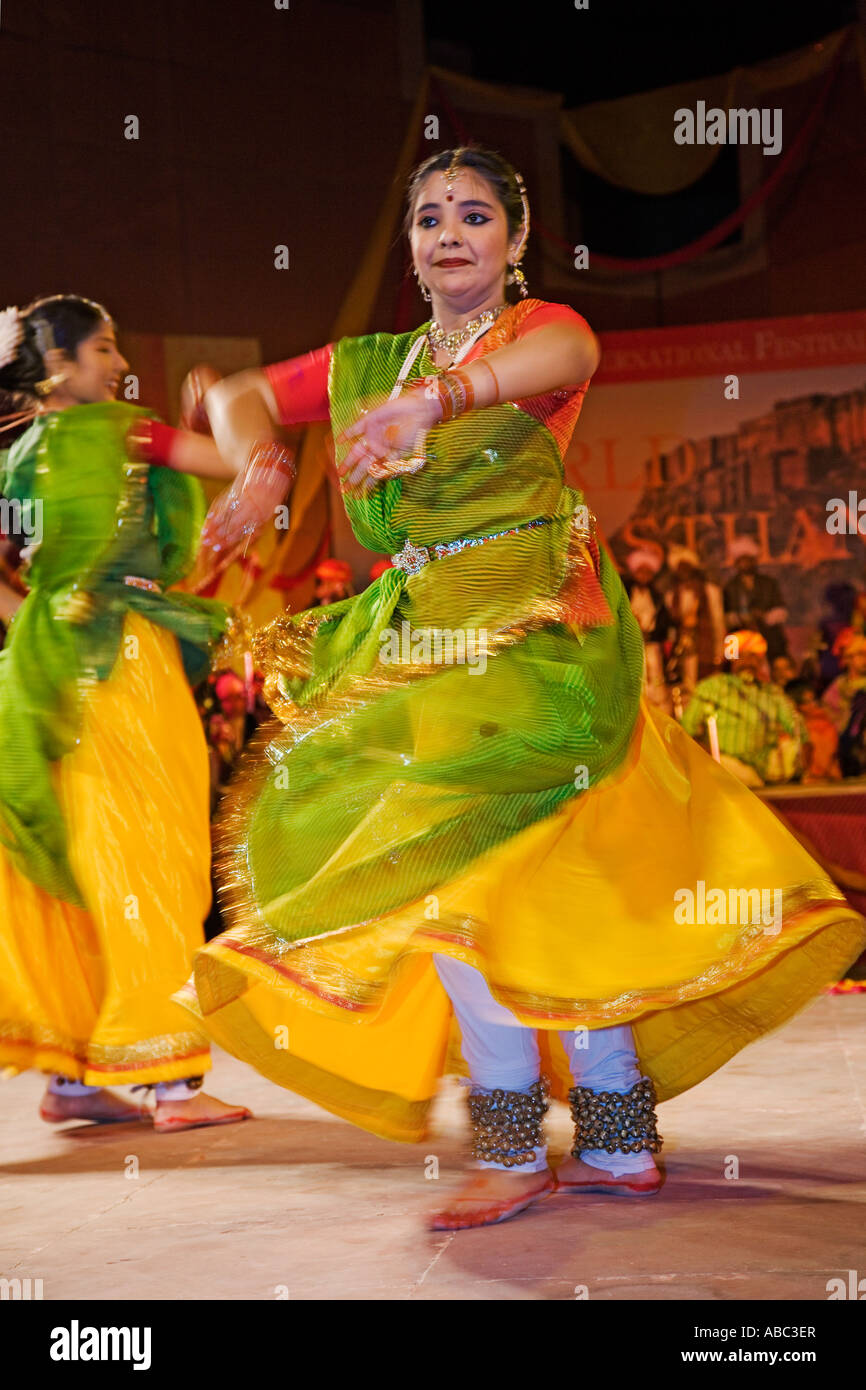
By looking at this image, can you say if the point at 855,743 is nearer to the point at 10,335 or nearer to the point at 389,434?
the point at 10,335

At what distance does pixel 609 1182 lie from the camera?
2.20 m

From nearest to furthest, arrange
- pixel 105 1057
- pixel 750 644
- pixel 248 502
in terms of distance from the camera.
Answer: pixel 248 502 → pixel 105 1057 → pixel 750 644

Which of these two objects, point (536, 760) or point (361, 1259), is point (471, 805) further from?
point (361, 1259)

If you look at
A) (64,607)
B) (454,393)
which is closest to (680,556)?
(64,607)

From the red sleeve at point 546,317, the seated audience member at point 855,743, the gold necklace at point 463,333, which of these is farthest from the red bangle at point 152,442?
the seated audience member at point 855,743

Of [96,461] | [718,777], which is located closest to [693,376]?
[96,461]

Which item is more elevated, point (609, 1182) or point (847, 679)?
point (847, 679)

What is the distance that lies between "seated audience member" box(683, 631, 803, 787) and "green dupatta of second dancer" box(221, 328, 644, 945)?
13.6 ft

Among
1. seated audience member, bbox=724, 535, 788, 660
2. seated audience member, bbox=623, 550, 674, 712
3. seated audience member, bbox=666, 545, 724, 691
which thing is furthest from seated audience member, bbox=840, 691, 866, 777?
seated audience member, bbox=724, 535, 788, 660

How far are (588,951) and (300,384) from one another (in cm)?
90

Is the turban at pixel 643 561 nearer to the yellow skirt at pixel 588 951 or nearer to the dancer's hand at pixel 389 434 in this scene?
the yellow skirt at pixel 588 951

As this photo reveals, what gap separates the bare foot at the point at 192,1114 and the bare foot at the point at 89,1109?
158mm

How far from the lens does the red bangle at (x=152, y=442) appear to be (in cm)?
282

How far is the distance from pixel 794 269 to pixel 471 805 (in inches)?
267
